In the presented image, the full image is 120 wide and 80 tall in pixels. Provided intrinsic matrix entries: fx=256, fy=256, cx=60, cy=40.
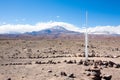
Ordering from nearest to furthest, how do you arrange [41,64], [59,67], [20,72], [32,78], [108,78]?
[108,78], [32,78], [20,72], [59,67], [41,64]

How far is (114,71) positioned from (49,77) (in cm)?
610

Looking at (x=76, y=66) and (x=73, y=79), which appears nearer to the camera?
(x=73, y=79)

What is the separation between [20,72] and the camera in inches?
840

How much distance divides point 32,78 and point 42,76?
0.82 metres

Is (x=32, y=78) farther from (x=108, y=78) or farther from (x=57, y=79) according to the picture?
(x=108, y=78)

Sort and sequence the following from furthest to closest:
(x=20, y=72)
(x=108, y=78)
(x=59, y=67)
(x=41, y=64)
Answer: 1. (x=41, y=64)
2. (x=59, y=67)
3. (x=20, y=72)
4. (x=108, y=78)

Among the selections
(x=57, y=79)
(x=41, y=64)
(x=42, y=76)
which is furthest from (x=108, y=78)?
(x=41, y=64)

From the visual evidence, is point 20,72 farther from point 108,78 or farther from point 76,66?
point 108,78

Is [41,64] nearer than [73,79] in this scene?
No

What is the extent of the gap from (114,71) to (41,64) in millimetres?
7543

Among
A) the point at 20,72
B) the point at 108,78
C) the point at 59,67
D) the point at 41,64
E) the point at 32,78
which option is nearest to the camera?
the point at 108,78

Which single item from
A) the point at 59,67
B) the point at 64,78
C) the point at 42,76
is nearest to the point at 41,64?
the point at 59,67

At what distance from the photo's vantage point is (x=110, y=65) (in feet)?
76.9

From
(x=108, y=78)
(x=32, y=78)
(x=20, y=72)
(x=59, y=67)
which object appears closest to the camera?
(x=108, y=78)
